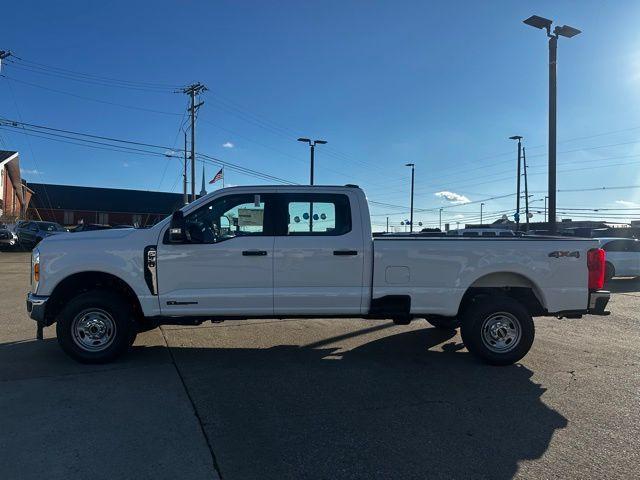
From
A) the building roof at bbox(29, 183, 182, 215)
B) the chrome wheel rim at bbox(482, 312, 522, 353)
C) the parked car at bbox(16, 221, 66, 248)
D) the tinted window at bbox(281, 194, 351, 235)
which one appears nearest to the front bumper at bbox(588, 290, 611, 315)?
the chrome wheel rim at bbox(482, 312, 522, 353)

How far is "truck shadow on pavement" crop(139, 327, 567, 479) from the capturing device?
360 cm

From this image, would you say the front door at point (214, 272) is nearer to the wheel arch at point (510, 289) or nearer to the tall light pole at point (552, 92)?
the wheel arch at point (510, 289)

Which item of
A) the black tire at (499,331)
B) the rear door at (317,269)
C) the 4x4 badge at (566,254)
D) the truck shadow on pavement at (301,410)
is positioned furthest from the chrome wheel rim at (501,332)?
the rear door at (317,269)

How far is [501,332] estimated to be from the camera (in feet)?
20.2

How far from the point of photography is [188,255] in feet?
19.4

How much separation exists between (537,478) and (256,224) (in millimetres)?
3926

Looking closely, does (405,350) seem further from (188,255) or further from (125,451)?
(125,451)

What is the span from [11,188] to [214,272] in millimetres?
54170

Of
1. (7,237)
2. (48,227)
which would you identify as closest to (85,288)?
(7,237)

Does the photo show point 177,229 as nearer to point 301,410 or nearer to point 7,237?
point 301,410

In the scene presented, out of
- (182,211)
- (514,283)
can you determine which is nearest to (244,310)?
(182,211)

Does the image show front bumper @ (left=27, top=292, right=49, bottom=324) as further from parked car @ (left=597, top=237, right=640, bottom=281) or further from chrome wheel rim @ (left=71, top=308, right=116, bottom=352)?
parked car @ (left=597, top=237, right=640, bottom=281)

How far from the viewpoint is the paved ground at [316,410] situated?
3.58 metres

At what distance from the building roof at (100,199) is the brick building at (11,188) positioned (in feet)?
39.7
